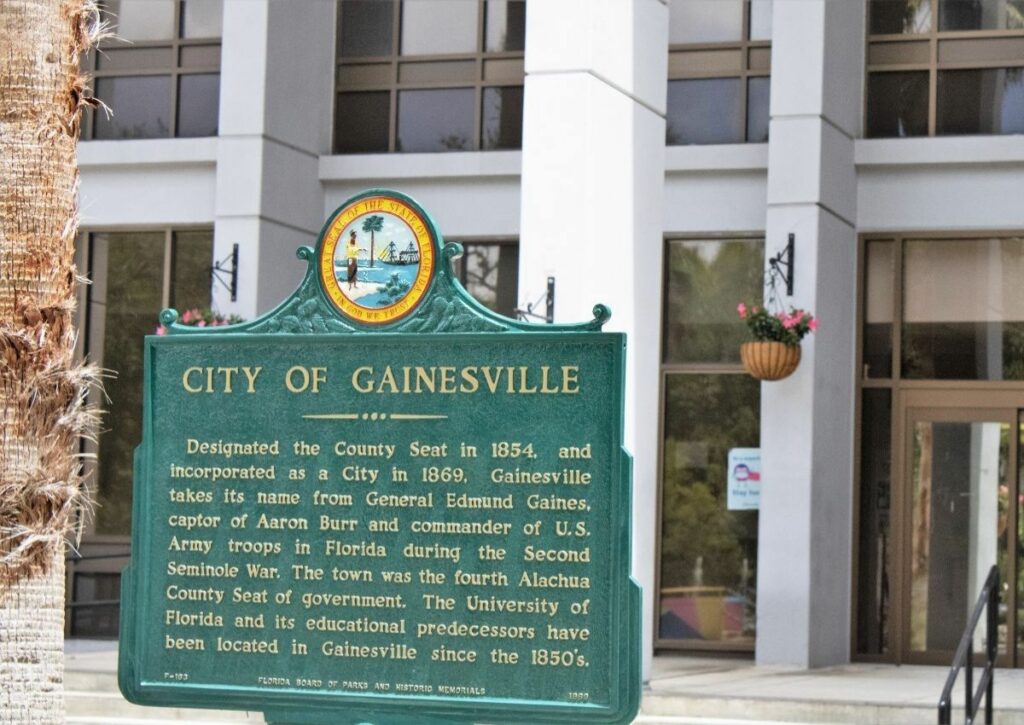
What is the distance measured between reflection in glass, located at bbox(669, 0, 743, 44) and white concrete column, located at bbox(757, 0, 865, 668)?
3.44 ft

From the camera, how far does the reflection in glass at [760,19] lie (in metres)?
17.3

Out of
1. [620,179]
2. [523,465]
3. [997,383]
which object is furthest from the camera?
[997,383]

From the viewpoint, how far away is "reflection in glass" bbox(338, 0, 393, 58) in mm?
18578

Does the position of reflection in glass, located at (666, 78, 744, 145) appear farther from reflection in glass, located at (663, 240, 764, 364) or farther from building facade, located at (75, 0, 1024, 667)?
reflection in glass, located at (663, 240, 764, 364)

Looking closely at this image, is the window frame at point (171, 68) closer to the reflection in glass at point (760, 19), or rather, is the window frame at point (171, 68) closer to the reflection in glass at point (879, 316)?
the reflection in glass at point (760, 19)

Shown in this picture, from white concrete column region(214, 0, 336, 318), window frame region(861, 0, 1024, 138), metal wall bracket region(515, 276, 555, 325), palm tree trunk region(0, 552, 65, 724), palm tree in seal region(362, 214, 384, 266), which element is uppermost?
window frame region(861, 0, 1024, 138)

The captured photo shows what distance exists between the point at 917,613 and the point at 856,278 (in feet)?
10.9

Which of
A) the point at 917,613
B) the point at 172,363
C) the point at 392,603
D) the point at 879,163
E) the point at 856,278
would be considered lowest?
the point at 917,613

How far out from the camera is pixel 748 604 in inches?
666

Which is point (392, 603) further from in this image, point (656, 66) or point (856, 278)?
point (856, 278)

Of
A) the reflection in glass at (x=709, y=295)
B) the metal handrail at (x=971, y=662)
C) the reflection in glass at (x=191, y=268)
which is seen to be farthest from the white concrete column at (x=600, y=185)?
the reflection in glass at (x=191, y=268)

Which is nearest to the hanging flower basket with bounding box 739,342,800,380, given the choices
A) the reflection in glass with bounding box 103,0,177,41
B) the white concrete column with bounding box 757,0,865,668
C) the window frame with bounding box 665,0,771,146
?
the white concrete column with bounding box 757,0,865,668

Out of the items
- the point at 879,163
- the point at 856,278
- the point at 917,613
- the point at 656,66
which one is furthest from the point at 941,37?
the point at 917,613

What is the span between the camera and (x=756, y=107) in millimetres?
17312
